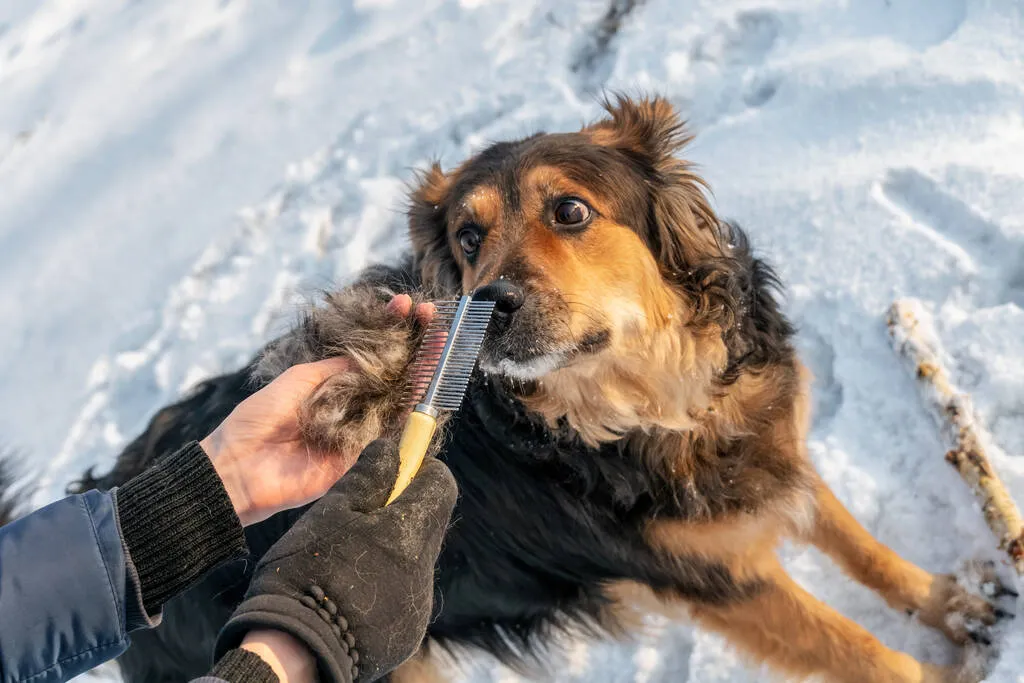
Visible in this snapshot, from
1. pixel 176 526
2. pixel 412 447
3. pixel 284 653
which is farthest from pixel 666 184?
pixel 284 653

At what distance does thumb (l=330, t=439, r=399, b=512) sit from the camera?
1519 mm

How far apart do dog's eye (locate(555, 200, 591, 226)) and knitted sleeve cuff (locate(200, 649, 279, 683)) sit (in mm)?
1733

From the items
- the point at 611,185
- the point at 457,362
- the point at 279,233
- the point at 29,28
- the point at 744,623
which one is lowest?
the point at 744,623

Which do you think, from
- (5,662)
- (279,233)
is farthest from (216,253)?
(5,662)

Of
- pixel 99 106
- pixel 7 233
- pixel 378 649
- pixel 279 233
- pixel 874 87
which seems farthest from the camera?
pixel 99 106

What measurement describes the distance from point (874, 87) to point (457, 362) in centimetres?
339

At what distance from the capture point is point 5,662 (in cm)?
172

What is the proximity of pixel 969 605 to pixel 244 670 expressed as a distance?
103 inches

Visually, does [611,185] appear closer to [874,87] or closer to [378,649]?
[378,649]

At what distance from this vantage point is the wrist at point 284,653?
130cm

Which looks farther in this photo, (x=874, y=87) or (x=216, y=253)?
(x=216, y=253)

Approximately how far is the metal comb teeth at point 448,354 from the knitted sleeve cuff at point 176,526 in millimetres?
556

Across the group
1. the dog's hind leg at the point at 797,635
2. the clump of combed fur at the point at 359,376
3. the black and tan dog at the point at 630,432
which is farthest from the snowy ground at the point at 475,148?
the clump of combed fur at the point at 359,376

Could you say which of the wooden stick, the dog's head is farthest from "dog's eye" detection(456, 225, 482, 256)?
the wooden stick
